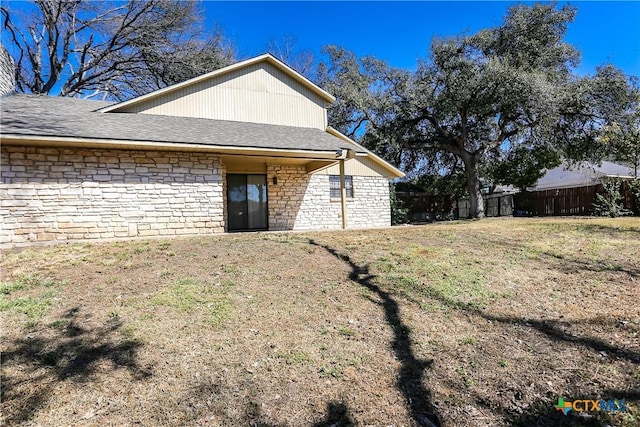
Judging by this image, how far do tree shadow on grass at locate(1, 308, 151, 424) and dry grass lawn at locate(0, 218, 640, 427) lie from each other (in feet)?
0.05

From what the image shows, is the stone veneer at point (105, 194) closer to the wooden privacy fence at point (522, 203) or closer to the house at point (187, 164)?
the house at point (187, 164)

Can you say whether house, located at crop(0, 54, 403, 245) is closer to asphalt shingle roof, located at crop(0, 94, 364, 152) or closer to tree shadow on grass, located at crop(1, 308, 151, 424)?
asphalt shingle roof, located at crop(0, 94, 364, 152)

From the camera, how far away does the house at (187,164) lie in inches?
334

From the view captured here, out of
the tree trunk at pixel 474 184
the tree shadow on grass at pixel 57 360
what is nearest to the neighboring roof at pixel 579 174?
the tree trunk at pixel 474 184

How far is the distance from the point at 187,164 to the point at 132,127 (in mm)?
1766

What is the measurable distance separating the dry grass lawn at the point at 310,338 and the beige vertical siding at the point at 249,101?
699 cm

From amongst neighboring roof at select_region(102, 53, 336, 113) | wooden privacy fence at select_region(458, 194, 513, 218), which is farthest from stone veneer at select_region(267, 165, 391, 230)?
wooden privacy fence at select_region(458, 194, 513, 218)

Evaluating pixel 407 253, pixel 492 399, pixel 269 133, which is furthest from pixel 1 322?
pixel 269 133

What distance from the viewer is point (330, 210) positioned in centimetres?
1372

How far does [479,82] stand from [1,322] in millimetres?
17711

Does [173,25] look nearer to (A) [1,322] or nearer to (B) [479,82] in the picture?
(B) [479,82]

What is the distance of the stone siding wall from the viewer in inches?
328

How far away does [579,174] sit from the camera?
79.0ft

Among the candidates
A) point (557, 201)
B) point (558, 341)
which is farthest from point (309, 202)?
point (557, 201)
